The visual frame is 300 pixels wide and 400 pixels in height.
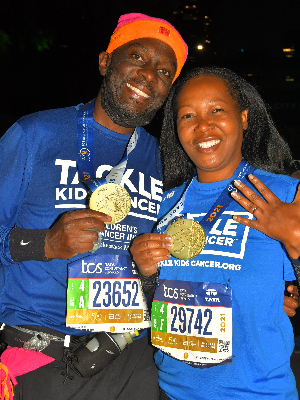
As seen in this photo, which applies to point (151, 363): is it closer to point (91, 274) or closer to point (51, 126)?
point (91, 274)

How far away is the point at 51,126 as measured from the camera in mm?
2311

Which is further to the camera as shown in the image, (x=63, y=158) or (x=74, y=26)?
Answer: (x=74, y=26)

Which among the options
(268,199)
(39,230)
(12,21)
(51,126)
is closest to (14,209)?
(39,230)

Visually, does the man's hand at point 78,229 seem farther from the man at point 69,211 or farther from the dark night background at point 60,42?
the dark night background at point 60,42

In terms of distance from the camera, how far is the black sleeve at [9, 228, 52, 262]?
77.6 inches

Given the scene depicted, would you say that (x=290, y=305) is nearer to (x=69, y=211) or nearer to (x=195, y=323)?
(x=195, y=323)

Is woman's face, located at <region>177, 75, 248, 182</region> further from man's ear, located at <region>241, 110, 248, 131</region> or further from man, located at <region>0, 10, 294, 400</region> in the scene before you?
man, located at <region>0, 10, 294, 400</region>

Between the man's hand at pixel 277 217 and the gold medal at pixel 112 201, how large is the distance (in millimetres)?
741

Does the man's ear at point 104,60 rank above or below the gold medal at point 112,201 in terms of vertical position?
above

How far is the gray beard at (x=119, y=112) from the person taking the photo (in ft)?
7.91

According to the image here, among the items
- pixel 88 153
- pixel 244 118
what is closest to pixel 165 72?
pixel 244 118

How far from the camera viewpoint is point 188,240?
6.01ft

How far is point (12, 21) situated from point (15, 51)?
81cm

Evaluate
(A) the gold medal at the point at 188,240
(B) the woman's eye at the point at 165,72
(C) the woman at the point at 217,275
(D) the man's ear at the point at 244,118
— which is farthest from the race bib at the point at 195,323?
(B) the woman's eye at the point at 165,72
